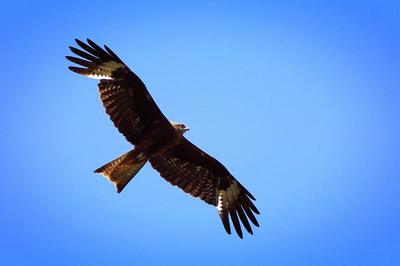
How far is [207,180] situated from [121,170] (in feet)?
6.07

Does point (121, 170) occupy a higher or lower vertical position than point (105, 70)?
lower

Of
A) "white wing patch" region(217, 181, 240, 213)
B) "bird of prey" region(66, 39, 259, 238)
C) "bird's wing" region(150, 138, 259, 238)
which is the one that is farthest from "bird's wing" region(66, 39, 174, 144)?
"white wing patch" region(217, 181, 240, 213)

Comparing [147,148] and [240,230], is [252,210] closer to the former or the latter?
[240,230]

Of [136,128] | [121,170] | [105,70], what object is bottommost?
[121,170]

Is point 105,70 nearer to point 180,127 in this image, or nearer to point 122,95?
point 122,95

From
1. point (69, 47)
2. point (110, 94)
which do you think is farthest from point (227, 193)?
point (69, 47)

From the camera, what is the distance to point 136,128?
12070 mm

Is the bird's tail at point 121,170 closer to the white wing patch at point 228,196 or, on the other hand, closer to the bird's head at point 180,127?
the bird's head at point 180,127

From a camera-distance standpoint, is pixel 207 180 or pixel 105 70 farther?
pixel 207 180

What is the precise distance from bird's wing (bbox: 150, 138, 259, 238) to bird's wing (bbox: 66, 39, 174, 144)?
78 centimetres

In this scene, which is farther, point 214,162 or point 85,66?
point 214,162

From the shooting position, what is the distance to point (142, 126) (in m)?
12.1

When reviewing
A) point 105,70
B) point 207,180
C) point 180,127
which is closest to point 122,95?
→ point 105,70

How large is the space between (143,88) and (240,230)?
3041 mm
